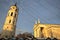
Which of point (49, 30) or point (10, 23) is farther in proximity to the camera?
point (10, 23)

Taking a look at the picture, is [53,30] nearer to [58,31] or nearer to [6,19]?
[58,31]

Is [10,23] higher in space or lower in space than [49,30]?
higher

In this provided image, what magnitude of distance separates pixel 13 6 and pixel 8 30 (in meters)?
14.9

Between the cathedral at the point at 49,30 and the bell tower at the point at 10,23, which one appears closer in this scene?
the cathedral at the point at 49,30

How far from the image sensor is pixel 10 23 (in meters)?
45.9

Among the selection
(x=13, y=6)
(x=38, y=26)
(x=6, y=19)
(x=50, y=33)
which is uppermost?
(x=13, y=6)

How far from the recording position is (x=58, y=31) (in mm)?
32656

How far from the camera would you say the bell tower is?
138 feet

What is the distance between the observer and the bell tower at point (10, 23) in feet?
138

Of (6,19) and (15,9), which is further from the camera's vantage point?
(15,9)

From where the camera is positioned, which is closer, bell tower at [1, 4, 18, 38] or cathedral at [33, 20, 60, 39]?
cathedral at [33, 20, 60, 39]

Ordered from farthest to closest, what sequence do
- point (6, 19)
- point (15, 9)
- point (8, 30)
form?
point (15, 9)
point (6, 19)
point (8, 30)

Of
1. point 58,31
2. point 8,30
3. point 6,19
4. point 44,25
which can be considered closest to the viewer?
point 58,31

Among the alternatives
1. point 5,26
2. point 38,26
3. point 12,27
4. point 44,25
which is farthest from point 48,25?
point 5,26
